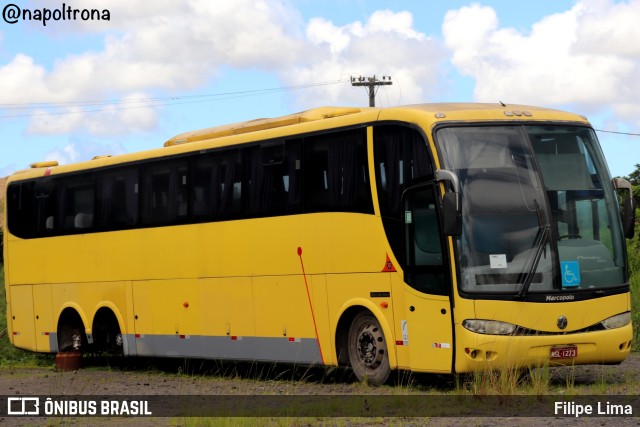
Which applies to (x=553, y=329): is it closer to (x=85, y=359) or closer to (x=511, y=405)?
(x=511, y=405)

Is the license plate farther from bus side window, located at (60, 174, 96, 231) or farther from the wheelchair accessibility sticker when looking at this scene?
bus side window, located at (60, 174, 96, 231)

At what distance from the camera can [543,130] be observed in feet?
52.7

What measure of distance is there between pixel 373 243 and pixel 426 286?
1296 mm

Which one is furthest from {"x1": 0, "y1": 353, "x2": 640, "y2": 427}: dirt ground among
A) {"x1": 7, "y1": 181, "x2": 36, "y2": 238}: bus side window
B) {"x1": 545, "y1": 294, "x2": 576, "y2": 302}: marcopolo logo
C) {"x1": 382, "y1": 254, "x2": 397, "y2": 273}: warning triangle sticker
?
{"x1": 7, "y1": 181, "x2": 36, "y2": 238}: bus side window

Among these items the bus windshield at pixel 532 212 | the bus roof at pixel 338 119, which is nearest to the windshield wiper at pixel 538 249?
the bus windshield at pixel 532 212

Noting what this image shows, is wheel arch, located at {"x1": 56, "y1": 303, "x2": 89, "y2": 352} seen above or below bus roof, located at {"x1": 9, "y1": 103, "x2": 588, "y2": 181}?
below

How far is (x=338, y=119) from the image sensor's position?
17.5 meters

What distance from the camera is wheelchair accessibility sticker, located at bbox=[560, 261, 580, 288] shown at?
15.1 m

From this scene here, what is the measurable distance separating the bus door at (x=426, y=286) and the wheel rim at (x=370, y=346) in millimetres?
719

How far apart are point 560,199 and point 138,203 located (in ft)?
28.8

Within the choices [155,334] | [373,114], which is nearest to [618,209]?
[373,114]

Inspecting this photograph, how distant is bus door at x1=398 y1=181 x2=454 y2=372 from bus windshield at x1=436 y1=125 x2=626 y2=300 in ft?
1.32

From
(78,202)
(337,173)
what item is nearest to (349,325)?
(337,173)

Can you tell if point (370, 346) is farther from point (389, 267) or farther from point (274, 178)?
point (274, 178)
